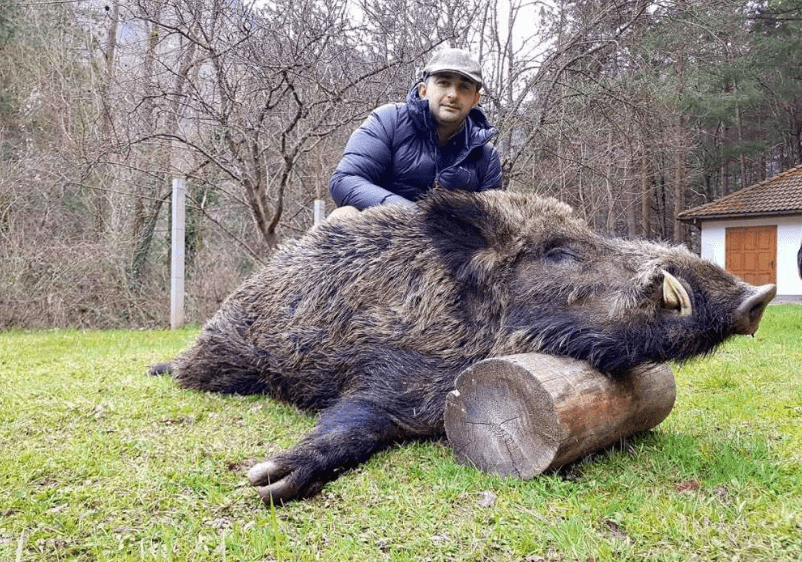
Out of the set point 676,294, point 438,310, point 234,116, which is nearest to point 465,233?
point 438,310

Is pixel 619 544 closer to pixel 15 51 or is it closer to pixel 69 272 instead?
pixel 69 272

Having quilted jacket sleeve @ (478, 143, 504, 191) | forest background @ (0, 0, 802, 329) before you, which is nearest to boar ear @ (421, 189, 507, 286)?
quilted jacket sleeve @ (478, 143, 504, 191)

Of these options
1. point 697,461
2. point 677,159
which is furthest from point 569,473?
point 677,159

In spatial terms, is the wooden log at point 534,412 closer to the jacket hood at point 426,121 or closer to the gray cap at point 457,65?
the jacket hood at point 426,121

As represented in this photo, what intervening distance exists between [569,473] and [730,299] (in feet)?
3.15

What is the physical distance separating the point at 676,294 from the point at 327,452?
1.56 metres

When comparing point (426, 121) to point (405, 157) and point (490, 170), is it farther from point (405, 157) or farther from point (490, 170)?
point (490, 170)

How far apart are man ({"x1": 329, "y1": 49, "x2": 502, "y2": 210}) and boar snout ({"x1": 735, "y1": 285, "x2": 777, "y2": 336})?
200cm

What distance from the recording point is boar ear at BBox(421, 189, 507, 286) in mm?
3033

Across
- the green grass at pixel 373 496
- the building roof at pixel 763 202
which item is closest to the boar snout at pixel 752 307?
the green grass at pixel 373 496

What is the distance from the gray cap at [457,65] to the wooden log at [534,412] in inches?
78.2

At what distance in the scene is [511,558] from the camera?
1833 millimetres

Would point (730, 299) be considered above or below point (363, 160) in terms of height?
below

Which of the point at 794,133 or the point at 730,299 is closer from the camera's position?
the point at 730,299
